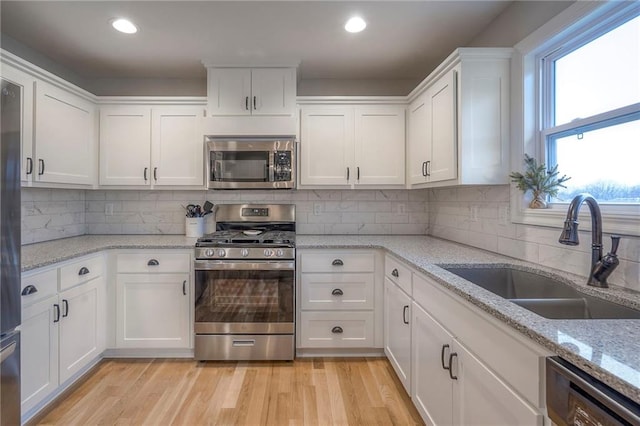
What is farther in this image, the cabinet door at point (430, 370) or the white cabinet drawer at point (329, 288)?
the white cabinet drawer at point (329, 288)

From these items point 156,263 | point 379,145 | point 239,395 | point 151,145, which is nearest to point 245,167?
point 151,145

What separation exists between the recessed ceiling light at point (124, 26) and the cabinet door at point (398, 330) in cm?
252

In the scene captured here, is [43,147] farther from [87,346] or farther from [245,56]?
[245,56]

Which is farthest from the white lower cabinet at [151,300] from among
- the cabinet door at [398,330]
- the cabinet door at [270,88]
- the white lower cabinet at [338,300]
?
the cabinet door at [398,330]

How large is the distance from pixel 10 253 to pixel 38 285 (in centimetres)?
69

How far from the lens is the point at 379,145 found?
2820 millimetres

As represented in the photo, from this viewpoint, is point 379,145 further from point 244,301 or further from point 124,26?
point 124,26

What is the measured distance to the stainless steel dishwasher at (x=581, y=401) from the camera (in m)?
0.62

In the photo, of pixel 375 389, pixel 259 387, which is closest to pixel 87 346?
pixel 259 387

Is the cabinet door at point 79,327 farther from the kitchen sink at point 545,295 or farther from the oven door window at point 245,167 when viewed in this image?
the kitchen sink at point 545,295

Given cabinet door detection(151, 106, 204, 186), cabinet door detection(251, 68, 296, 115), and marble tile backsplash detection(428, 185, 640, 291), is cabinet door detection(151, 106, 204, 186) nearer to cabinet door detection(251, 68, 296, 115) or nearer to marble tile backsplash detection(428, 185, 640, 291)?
cabinet door detection(251, 68, 296, 115)

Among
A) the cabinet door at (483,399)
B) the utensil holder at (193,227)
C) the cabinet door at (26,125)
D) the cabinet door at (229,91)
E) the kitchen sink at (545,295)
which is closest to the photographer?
the cabinet door at (483,399)

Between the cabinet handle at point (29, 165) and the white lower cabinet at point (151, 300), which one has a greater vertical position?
the cabinet handle at point (29, 165)

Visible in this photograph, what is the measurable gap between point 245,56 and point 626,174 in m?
2.54
